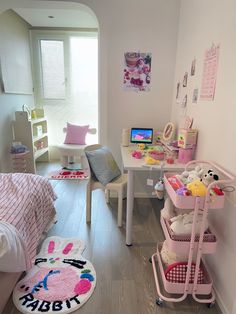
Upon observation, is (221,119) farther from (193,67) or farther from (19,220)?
(19,220)

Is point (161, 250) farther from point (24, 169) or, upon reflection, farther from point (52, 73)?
point (52, 73)

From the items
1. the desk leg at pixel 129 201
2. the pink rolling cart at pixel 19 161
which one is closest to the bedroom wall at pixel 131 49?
the desk leg at pixel 129 201

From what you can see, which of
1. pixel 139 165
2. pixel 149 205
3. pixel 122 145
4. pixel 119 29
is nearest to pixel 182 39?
pixel 119 29

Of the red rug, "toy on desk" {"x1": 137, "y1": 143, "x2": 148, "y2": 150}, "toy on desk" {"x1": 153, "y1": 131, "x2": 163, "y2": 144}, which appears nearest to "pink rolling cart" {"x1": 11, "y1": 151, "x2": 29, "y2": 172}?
the red rug

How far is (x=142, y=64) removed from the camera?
2627 millimetres

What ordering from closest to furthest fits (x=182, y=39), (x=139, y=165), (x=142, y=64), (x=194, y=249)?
1. (x=194, y=249)
2. (x=139, y=165)
3. (x=182, y=39)
4. (x=142, y=64)

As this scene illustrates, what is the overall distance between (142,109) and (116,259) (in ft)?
5.77

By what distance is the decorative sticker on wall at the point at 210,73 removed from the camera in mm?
1603

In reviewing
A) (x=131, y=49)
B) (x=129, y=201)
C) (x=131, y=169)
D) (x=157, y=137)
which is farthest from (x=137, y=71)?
(x=129, y=201)

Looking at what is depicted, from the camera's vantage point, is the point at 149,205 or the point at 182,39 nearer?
the point at 182,39

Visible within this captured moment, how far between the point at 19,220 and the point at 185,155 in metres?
1.45

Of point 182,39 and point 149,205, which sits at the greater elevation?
point 182,39

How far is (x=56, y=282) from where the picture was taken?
5.32 feet

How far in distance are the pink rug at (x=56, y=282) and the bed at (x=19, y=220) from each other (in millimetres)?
118
